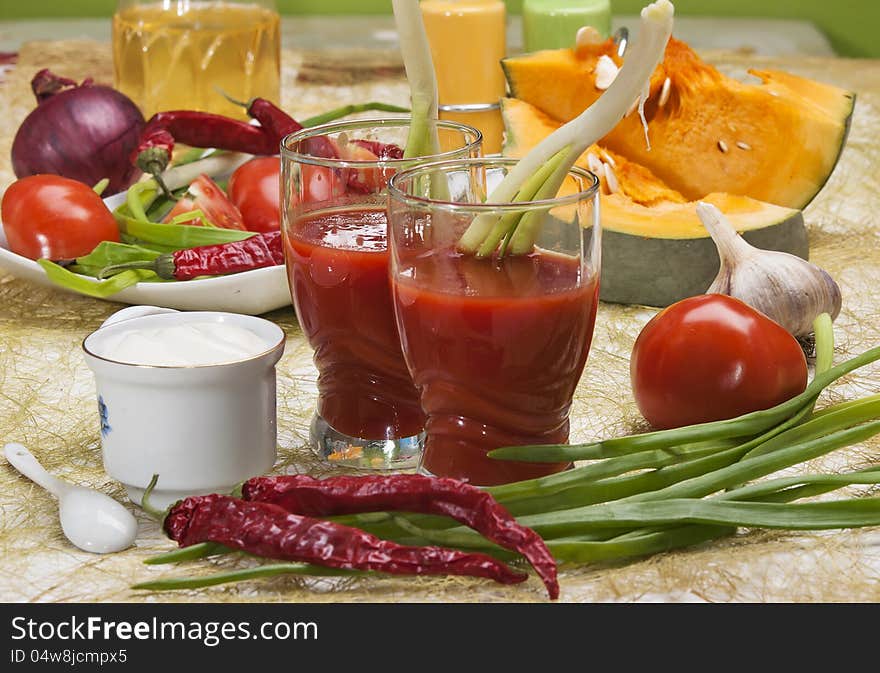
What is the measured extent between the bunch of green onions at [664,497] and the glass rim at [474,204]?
20 centimetres

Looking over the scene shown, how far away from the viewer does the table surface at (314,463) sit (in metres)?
0.95

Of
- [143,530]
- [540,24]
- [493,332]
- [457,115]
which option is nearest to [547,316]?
[493,332]

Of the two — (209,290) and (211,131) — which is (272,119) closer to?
(211,131)

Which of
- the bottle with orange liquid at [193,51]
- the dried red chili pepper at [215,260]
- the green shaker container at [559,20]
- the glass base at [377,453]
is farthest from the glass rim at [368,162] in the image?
the bottle with orange liquid at [193,51]

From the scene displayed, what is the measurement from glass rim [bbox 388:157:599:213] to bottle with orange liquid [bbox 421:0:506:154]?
37.0 inches

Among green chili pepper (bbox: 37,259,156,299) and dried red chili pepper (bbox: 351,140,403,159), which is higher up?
dried red chili pepper (bbox: 351,140,403,159)

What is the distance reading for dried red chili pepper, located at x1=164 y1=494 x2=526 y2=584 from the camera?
0.94 metres

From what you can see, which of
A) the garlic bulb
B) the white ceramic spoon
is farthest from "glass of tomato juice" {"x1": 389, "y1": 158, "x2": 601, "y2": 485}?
the garlic bulb

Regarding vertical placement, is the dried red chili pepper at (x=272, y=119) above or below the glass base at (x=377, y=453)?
above

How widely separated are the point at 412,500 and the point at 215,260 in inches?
26.3

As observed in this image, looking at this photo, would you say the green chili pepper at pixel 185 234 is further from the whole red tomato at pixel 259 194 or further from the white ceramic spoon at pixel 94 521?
the white ceramic spoon at pixel 94 521

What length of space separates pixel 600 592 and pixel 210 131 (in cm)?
119

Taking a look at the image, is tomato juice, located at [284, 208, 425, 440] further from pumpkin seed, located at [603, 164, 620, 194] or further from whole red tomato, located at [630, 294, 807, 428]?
pumpkin seed, located at [603, 164, 620, 194]

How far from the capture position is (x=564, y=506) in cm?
102
